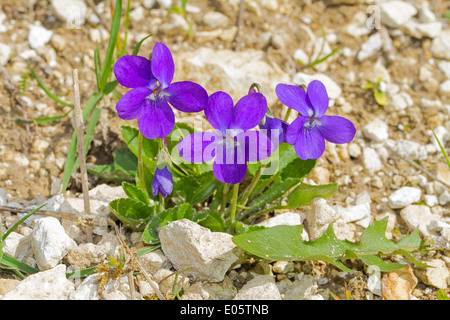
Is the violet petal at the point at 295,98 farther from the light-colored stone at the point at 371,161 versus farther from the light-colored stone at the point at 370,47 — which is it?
the light-colored stone at the point at 370,47

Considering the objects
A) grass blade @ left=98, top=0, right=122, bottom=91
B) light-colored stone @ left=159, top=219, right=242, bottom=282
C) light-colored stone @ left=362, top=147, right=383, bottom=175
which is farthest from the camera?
light-colored stone @ left=362, top=147, right=383, bottom=175

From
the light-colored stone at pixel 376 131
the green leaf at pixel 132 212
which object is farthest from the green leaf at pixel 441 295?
the green leaf at pixel 132 212

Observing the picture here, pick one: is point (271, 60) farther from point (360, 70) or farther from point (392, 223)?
point (392, 223)

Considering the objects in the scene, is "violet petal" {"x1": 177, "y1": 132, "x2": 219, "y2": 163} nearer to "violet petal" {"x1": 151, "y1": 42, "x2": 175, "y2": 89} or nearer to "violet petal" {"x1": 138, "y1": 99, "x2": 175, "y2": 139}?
"violet petal" {"x1": 138, "y1": 99, "x2": 175, "y2": 139}

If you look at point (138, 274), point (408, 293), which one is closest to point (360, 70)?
→ point (408, 293)

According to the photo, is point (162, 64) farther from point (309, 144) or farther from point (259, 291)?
point (259, 291)

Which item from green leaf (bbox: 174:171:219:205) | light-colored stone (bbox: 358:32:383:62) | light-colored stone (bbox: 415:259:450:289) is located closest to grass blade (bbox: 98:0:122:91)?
green leaf (bbox: 174:171:219:205)
